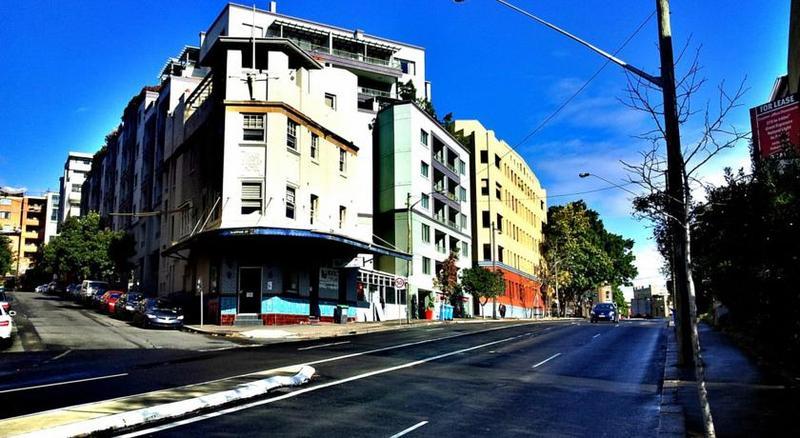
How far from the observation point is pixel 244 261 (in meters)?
32.9

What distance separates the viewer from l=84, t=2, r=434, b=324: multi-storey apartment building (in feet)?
107

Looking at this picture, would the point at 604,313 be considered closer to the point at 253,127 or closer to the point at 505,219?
the point at 505,219

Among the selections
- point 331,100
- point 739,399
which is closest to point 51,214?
point 331,100

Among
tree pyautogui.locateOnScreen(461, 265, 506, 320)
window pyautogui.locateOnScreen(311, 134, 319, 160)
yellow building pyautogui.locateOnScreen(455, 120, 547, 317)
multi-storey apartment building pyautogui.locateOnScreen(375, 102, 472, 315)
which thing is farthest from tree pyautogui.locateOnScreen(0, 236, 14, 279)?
yellow building pyautogui.locateOnScreen(455, 120, 547, 317)

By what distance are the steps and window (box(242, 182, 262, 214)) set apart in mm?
5270

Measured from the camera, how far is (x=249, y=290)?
3288 cm

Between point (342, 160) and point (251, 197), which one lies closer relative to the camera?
point (251, 197)

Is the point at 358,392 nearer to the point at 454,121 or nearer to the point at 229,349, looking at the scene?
the point at 229,349

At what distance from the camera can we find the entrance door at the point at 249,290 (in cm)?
3272

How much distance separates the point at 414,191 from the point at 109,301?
2289 cm

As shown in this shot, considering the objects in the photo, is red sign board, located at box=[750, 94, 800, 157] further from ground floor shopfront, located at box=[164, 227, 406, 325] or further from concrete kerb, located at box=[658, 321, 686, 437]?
ground floor shopfront, located at box=[164, 227, 406, 325]

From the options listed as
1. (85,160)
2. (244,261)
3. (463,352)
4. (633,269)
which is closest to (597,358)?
(463,352)

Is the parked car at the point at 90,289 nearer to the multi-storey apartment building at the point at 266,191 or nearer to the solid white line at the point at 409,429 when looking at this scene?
the multi-storey apartment building at the point at 266,191

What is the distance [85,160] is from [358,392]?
377 feet
